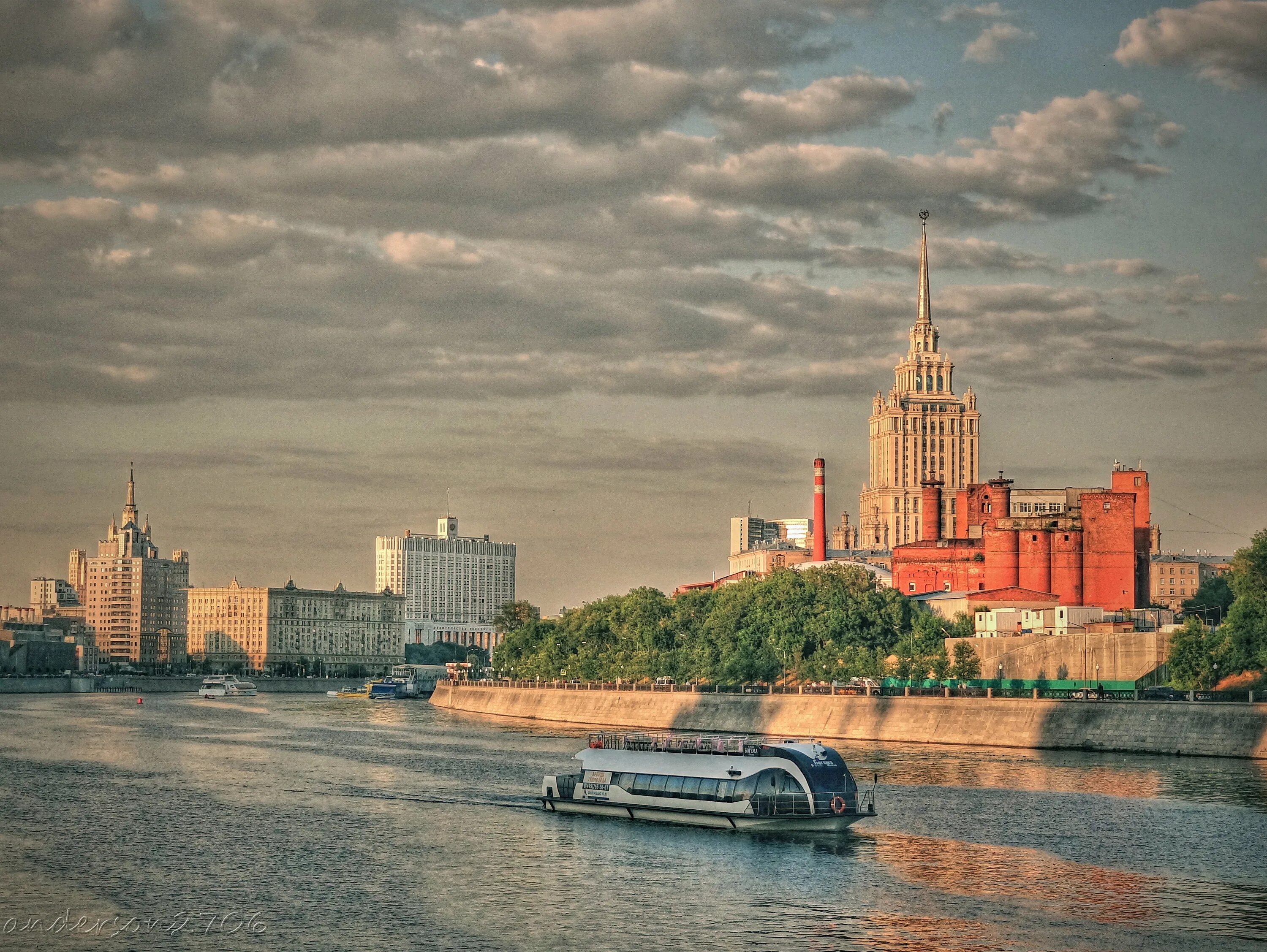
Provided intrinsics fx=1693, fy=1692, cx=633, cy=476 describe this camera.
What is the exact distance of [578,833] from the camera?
76875mm

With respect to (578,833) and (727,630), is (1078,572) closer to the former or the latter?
(727,630)

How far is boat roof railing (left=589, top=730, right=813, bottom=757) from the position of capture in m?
80.4

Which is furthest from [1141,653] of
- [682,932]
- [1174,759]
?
[682,932]

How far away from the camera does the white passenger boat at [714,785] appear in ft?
250

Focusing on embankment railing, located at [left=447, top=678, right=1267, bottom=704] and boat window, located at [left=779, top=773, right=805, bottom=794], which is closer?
boat window, located at [left=779, top=773, right=805, bottom=794]

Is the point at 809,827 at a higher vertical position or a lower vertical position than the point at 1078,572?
lower

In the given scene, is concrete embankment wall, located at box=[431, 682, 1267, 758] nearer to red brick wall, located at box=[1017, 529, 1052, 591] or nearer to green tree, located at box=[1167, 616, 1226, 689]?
green tree, located at box=[1167, 616, 1226, 689]

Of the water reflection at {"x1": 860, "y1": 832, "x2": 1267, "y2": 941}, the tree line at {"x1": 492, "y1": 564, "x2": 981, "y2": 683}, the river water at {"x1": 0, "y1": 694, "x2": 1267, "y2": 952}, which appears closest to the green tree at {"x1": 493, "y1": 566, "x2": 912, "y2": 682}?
the tree line at {"x1": 492, "y1": 564, "x2": 981, "y2": 683}

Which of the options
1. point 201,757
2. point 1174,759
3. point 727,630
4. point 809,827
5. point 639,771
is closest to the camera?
point 809,827

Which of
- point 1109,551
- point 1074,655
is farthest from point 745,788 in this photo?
point 1109,551

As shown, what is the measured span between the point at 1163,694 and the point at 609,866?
69735mm

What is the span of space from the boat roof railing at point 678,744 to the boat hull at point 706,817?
3.44 meters

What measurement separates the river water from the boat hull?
0.70 meters

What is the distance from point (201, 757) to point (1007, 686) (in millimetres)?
67630
